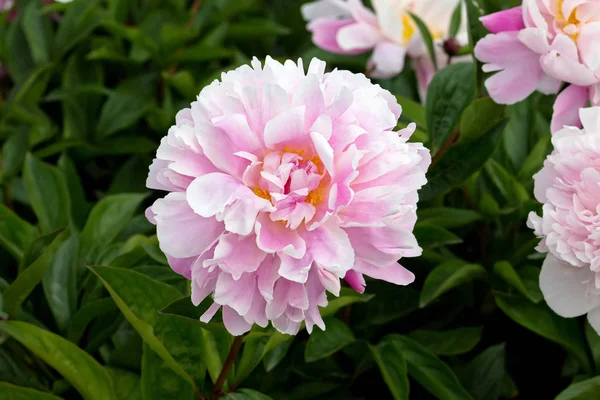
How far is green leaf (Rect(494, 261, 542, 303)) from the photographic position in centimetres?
71

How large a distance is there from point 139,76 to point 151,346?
0.59 m

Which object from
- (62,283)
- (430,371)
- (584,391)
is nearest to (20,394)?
(62,283)

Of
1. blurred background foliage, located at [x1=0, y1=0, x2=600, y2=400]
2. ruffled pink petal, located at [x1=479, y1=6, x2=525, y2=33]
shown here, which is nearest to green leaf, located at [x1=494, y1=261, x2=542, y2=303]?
blurred background foliage, located at [x1=0, y1=0, x2=600, y2=400]

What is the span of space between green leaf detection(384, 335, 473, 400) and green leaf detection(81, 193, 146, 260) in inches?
12.4

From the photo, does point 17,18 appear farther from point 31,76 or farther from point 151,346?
point 151,346

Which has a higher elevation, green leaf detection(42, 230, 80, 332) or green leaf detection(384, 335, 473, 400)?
green leaf detection(42, 230, 80, 332)

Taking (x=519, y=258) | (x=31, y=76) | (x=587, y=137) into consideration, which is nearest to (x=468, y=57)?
(x=519, y=258)

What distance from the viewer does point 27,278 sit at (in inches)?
24.9

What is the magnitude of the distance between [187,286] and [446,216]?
0.91 ft

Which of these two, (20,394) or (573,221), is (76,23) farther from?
(573,221)

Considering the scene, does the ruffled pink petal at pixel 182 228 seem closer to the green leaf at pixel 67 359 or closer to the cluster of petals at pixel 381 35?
the green leaf at pixel 67 359

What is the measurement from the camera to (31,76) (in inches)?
38.4

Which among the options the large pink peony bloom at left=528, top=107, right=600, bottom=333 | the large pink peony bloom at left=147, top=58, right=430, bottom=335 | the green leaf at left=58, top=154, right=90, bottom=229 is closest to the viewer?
the large pink peony bloom at left=147, top=58, right=430, bottom=335

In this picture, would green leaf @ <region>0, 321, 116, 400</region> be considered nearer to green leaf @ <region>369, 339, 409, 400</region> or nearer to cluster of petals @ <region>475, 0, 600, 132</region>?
green leaf @ <region>369, 339, 409, 400</region>
